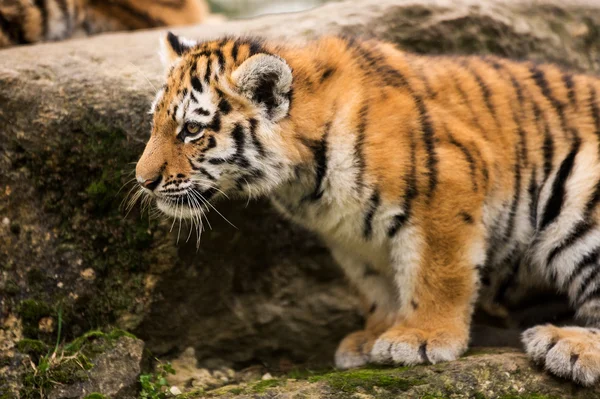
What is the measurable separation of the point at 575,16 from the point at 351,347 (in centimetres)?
305

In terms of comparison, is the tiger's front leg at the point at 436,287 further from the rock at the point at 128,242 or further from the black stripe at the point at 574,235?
the black stripe at the point at 574,235

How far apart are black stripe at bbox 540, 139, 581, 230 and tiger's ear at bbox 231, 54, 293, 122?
1.36 metres

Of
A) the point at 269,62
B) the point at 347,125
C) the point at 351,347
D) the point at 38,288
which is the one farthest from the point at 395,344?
the point at 38,288

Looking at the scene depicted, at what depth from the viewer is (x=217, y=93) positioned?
3.47 metres

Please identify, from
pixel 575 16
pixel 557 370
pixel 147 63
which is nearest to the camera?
pixel 557 370

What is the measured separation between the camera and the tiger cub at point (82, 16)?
5320mm

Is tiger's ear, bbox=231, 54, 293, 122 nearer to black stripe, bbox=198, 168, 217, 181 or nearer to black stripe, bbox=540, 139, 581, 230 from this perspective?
black stripe, bbox=198, 168, 217, 181

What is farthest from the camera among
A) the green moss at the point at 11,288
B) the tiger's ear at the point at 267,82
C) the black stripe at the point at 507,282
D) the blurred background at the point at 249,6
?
the blurred background at the point at 249,6

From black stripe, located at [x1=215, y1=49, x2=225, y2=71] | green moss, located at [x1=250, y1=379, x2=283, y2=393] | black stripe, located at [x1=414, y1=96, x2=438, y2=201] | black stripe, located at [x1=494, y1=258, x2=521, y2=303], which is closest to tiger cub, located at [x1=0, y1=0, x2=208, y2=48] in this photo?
black stripe, located at [x1=215, y1=49, x2=225, y2=71]

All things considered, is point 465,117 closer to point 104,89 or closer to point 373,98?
point 373,98

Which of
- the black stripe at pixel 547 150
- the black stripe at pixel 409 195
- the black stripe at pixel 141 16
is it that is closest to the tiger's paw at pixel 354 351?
the black stripe at pixel 409 195

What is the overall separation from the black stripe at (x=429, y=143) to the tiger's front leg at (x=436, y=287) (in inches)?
6.7

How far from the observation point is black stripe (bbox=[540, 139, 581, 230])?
3.77m

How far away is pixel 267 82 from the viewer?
3.43 meters
